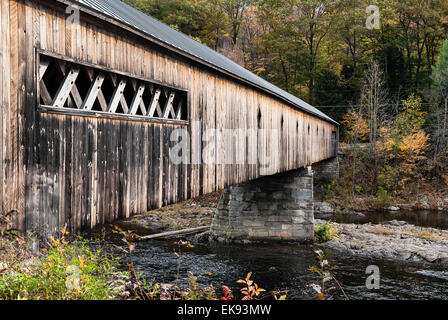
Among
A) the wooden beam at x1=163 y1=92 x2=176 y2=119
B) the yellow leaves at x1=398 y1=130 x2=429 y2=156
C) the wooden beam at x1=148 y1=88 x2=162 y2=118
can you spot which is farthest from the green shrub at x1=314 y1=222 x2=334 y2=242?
the yellow leaves at x1=398 y1=130 x2=429 y2=156

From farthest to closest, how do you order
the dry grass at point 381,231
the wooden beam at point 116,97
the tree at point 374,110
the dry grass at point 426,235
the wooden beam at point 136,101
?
1. the tree at point 374,110
2. the dry grass at point 381,231
3. the dry grass at point 426,235
4. the wooden beam at point 136,101
5. the wooden beam at point 116,97

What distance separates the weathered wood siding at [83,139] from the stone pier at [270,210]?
683 centimetres

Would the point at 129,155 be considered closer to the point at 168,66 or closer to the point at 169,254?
the point at 168,66

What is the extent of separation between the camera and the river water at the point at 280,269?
27.7 feet

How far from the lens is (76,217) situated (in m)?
4.17

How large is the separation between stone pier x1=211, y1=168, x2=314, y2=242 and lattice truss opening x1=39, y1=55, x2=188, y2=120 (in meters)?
8.15

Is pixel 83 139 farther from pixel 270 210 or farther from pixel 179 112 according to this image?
pixel 270 210

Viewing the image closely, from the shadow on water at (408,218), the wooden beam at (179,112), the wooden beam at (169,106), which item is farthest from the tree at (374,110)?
the wooden beam at (169,106)

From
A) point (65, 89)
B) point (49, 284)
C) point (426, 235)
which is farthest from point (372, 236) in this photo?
point (49, 284)

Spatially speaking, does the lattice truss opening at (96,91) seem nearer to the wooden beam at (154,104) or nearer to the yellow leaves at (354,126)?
the wooden beam at (154,104)

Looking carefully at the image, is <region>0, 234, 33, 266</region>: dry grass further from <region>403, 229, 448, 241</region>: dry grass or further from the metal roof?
<region>403, 229, 448, 241</region>: dry grass

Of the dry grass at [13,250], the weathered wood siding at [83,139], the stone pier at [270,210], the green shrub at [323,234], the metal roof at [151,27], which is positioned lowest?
the green shrub at [323,234]

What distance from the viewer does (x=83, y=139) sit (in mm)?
4262

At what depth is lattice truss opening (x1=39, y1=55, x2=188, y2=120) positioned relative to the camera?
13.1ft
